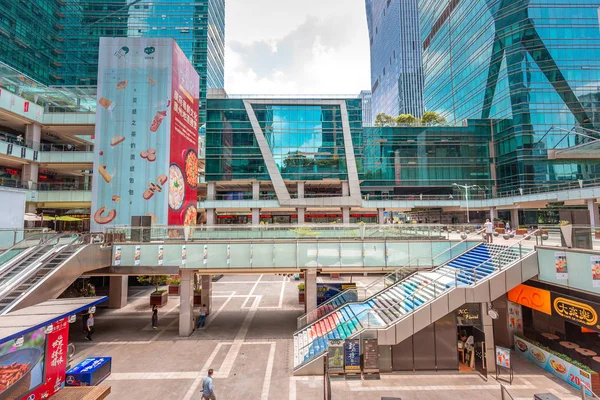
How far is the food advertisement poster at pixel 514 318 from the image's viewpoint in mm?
16078

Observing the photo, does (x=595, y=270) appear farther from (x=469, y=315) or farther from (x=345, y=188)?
(x=345, y=188)

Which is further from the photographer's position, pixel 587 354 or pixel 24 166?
pixel 24 166

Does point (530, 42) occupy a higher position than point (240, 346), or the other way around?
point (530, 42)

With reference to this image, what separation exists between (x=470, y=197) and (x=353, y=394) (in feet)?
164

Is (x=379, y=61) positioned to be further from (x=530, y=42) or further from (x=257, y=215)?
(x=257, y=215)

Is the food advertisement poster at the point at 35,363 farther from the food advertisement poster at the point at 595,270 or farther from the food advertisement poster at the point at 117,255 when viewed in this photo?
the food advertisement poster at the point at 595,270

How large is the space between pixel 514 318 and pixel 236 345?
50.5 ft

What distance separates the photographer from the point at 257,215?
1987 inches

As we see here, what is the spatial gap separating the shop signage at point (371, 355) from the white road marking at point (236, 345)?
624 centimetres

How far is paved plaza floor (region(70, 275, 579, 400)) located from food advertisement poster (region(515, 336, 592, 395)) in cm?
36

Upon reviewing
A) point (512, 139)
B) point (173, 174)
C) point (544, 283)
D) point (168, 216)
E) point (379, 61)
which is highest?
point (379, 61)

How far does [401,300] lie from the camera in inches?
616

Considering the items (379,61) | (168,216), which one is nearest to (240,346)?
(168,216)

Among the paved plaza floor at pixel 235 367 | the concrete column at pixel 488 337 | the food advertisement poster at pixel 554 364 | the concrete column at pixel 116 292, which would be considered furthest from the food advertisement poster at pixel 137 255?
the food advertisement poster at pixel 554 364
